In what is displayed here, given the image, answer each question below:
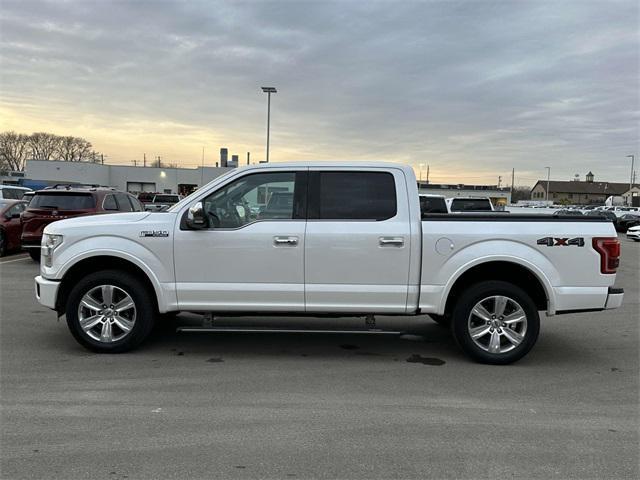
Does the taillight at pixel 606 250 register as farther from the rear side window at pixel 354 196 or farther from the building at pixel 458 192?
the building at pixel 458 192

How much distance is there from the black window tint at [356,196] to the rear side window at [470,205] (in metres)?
11.2

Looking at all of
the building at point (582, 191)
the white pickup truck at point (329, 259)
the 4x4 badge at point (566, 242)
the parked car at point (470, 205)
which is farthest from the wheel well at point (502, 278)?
the building at point (582, 191)

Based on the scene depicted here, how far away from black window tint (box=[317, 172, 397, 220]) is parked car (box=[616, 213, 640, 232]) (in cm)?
3437

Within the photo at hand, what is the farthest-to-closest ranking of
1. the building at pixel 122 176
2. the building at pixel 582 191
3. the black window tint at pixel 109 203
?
the building at pixel 582 191 → the building at pixel 122 176 → the black window tint at pixel 109 203

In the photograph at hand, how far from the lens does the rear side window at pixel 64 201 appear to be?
459 inches

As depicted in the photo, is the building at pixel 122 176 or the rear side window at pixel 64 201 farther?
the building at pixel 122 176

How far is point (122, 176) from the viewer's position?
2687 inches

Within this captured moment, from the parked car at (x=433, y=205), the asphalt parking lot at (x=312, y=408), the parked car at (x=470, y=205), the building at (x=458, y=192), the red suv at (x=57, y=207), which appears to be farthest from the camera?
the building at (x=458, y=192)

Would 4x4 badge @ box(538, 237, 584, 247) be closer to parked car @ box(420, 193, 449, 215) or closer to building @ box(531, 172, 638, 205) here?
parked car @ box(420, 193, 449, 215)

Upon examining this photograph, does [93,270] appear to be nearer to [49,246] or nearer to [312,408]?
[49,246]

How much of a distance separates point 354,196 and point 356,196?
2 centimetres

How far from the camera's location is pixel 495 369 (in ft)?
17.2

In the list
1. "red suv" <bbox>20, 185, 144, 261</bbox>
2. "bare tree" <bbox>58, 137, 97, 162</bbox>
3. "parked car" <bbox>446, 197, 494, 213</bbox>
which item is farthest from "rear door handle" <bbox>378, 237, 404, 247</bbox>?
"bare tree" <bbox>58, 137, 97, 162</bbox>

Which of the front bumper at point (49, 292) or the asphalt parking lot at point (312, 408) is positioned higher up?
the front bumper at point (49, 292)
